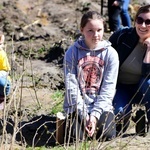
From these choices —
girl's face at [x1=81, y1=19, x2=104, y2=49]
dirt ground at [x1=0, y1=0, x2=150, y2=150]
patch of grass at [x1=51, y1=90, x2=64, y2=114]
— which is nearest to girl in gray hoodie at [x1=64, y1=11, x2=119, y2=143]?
girl's face at [x1=81, y1=19, x2=104, y2=49]

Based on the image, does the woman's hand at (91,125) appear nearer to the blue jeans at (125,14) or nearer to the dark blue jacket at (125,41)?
the dark blue jacket at (125,41)

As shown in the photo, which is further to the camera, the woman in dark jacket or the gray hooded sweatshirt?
the woman in dark jacket

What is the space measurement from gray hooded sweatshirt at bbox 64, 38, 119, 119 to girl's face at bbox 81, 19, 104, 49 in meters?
0.07

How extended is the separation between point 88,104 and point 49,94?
1.57 metres

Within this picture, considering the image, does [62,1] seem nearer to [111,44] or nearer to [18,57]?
[18,57]

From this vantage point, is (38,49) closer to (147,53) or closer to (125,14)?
(125,14)

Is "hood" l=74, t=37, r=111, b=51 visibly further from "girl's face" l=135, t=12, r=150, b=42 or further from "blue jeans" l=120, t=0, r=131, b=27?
"blue jeans" l=120, t=0, r=131, b=27

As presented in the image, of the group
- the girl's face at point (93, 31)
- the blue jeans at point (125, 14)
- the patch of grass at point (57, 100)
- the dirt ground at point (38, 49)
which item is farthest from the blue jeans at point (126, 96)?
the blue jeans at point (125, 14)

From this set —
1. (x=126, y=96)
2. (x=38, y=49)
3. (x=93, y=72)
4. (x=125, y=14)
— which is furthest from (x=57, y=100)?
(x=125, y=14)

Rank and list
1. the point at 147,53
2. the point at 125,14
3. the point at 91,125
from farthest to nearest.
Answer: the point at 125,14, the point at 147,53, the point at 91,125

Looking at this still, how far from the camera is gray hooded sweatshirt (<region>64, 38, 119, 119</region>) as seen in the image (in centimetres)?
504

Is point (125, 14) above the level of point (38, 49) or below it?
above

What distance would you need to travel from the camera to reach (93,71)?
510 cm

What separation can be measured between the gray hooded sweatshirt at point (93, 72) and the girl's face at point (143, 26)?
0.28 metres
